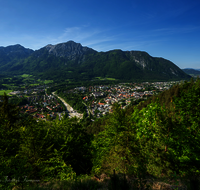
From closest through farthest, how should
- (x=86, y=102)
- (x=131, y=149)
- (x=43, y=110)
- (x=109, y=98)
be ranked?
(x=131, y=149)
(x=43, y=110)
(x=86, y=102)
(x=109, y=98)

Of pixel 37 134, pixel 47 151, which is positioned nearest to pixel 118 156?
pixel 47 151

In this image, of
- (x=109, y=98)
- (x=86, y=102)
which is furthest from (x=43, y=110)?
(x=109, y=98)

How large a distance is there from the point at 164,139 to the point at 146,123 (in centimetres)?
158

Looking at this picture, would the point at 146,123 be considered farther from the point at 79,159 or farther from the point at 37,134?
the point at 37,134

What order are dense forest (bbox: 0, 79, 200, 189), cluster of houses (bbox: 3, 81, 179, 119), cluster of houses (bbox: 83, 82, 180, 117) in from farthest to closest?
cluster of houses (bbox: 83, 82, 180, 117)
cluster of houses (bbox: 3, 81, 179, 119)
dense forest (bbox: 0, 79, 200, 189)

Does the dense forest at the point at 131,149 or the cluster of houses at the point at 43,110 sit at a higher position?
the dense forest at the point at 131,149

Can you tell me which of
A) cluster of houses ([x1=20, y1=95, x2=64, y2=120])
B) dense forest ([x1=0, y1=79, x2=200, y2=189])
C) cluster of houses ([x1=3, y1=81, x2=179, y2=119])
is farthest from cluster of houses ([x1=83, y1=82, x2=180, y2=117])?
dense forest ([x1=0, y1=79, x2=200, y2=189])

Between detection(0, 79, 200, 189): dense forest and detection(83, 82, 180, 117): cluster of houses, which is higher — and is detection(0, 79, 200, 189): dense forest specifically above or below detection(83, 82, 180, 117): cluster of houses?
above

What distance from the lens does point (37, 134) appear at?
9.88m

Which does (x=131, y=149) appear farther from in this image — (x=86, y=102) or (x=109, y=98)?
(x=109, y=98)

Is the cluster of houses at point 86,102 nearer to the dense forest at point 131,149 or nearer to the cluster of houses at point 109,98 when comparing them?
the cluster of houses at point 109,98

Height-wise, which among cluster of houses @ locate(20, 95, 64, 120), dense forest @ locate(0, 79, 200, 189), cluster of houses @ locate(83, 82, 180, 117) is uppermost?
dense forest @ locate(0, 79, 200, 189)

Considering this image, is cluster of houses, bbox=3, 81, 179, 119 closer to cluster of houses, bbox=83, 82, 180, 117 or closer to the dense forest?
cluster of houses, bbox=83, 82, 180, 117

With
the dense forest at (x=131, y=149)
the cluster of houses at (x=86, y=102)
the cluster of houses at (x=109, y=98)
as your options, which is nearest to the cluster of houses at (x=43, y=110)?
the cluster of houses at (x=86, y=102)
